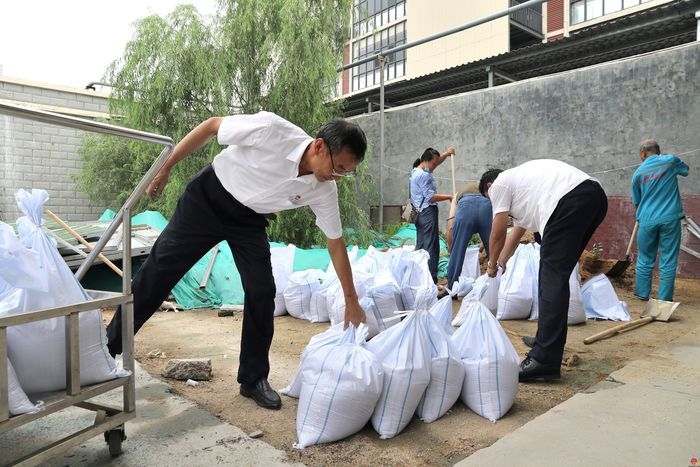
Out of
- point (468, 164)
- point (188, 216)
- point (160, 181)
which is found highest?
point (468, 164)

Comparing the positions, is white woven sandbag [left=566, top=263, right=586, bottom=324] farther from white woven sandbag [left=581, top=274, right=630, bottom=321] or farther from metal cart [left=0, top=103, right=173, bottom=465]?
metal cart [left=0, top=103, right=173, bottom=465]

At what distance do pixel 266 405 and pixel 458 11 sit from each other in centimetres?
2075

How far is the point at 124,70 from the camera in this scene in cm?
698

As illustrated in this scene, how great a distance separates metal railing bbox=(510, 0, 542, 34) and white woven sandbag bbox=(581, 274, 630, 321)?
1712 cm

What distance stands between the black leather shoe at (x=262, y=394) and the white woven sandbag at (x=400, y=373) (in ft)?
1.50

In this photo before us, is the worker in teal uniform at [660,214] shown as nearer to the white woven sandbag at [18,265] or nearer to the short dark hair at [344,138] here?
the short dark hair at [344,138]

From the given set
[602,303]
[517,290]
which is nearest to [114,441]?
[517,290]

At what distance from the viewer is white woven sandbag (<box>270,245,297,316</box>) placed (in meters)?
4.04

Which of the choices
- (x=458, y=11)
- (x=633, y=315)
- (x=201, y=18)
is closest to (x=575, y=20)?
(x=458, y=11)

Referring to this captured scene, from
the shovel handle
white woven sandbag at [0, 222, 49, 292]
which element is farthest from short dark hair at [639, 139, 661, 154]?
white woven sandbag at [0, 222, 49, 292]

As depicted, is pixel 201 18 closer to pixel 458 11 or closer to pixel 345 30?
pixel 345 30

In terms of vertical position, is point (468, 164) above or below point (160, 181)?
above

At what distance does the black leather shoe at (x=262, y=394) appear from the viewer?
6.72 ft

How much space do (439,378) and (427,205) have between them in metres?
3.06
